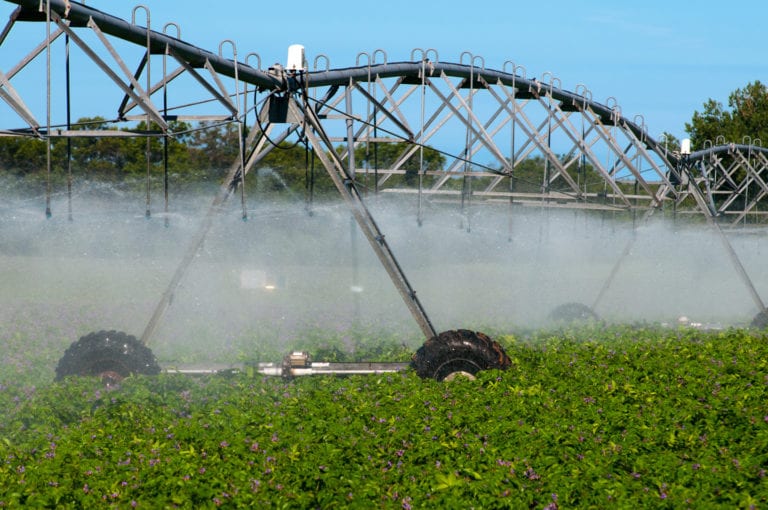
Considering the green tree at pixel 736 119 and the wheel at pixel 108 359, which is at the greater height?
the green tree at pixel 736 119

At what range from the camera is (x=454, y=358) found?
991 centimetres

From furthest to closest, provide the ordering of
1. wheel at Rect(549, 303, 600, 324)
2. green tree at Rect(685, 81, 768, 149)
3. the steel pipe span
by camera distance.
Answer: green tree at Rect(685, 81, 768, 149), wheel at Rect(549, 303, 600, 324), the steel pipe span

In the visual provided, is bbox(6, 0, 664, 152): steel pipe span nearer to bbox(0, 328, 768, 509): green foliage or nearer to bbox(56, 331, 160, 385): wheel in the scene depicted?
bbox(56, 331, 160, 385): wheel

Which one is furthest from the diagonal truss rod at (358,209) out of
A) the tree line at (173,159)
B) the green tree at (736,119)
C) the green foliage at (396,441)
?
the green tree at (736,119)

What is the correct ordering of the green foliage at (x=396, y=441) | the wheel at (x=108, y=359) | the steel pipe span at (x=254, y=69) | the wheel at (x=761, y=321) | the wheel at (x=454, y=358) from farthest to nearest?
the wheel at (x=761, y=321)
the wheel at (x=108, y=359)
the wheel at (x=454, y=358)
the steel pipe span at (x=254, y=69)
the green foliage at (x=396, y=441)

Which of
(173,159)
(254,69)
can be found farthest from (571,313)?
(173,159)

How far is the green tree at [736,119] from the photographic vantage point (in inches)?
1555

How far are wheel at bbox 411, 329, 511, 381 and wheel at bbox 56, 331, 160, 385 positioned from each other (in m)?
2.68

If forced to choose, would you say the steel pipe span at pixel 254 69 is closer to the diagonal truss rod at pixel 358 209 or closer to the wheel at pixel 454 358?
the diagonal truss rod at pixel 358 209

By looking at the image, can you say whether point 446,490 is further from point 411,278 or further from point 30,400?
point 411,278

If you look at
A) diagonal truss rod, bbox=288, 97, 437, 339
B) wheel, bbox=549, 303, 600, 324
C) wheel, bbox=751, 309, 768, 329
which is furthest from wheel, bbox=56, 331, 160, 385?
wheel, bbox=751, 309, 768, 329

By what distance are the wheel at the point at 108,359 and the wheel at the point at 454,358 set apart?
2684 mm

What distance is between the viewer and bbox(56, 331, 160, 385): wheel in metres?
10.0

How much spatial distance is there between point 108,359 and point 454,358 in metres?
3.36
